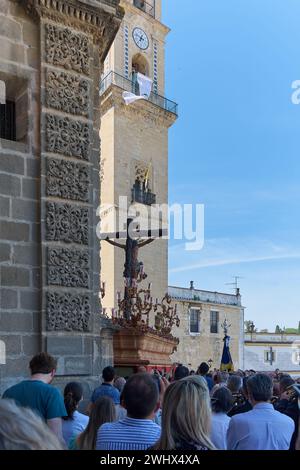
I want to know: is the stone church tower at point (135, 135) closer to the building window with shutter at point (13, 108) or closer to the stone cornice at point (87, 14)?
the stone cornice at point (87, 14)

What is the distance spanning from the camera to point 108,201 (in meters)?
28.6

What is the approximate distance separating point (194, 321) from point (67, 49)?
3268cm

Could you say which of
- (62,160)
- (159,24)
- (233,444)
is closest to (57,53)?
(62,160)

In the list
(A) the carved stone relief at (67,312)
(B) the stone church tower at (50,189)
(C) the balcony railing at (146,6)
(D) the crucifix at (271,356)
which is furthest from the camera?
(D) the crucifix at (271,356)

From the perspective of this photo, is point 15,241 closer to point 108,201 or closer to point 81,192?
point 81,192

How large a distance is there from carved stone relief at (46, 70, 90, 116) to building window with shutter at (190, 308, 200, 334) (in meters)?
32.0

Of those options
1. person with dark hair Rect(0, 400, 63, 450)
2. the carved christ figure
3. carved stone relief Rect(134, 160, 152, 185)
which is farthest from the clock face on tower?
person with dark hair Rect(0, 400, 63, 450)

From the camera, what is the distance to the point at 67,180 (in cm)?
672

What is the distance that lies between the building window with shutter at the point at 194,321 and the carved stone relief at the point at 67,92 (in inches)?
1259

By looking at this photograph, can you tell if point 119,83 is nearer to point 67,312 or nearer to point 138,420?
point 67,312

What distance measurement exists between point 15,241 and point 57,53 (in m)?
2.27

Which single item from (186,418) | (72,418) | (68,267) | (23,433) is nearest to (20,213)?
(68,267)

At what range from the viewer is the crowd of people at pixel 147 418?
175 centimetres

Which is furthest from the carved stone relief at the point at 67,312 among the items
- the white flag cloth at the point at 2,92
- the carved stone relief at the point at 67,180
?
the white flag cloth at the point at 2,92
